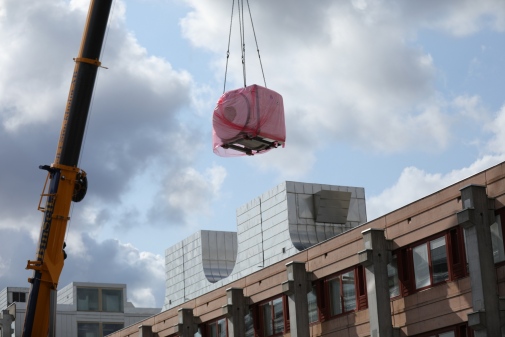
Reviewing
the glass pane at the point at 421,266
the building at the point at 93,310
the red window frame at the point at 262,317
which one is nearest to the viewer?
the glass pane at the point at 421,266

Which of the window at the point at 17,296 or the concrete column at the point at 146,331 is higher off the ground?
the window at the point at 17,296

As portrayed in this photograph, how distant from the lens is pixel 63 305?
292ft

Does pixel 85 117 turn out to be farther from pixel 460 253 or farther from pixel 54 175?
pixel 460 253

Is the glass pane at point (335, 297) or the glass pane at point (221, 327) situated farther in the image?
the glass pane at point (221, 327)

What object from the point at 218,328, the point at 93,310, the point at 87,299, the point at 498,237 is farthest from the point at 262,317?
the point at 87,299

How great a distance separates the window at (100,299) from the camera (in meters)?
90.1

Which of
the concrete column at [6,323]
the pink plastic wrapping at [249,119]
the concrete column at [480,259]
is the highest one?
the concrete column at [6,323]

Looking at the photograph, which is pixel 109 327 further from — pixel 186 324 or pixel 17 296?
pixel 186 324

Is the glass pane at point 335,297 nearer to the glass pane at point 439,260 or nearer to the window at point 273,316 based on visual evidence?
the window at point 273,316

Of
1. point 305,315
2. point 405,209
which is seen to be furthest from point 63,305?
point 405,209

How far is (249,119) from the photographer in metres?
33.1

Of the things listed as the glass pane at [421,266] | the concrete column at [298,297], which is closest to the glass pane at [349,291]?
the concrete column at [298,297]

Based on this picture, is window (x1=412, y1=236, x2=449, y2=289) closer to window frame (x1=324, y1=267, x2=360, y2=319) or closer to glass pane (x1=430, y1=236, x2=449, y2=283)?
glass pane (x1=430, y1=236, x2=449, y2=283)

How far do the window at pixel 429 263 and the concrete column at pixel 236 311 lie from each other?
10.1 metres
